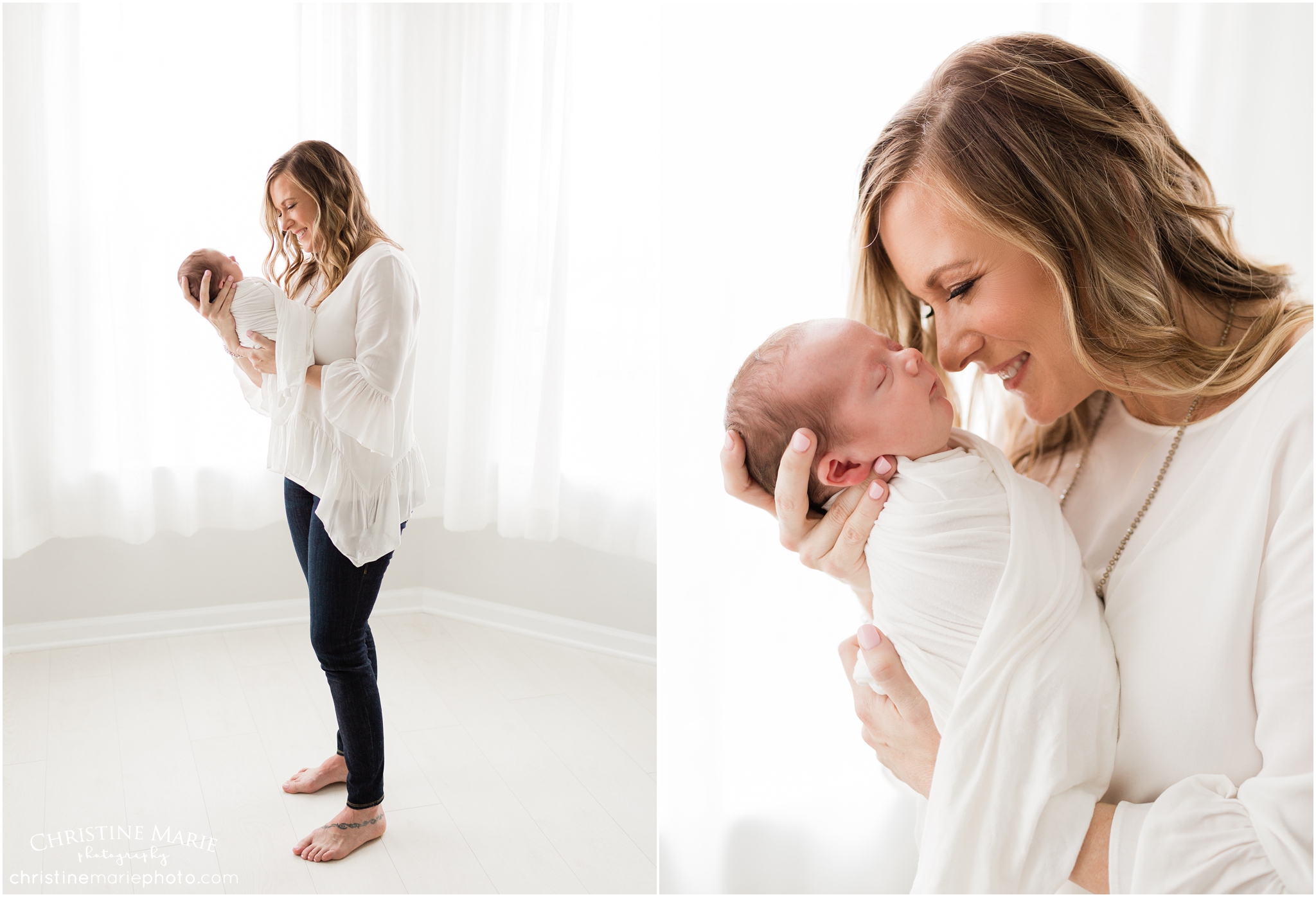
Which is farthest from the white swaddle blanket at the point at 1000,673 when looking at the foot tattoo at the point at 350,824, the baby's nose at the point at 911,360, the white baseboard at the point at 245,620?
the foot tattoo at the point at 350,824

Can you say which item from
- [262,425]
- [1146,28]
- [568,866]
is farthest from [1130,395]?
[568,866]

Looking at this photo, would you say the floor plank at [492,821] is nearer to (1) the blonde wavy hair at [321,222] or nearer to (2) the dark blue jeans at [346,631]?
(2) the dark blue jeans at [346,631]

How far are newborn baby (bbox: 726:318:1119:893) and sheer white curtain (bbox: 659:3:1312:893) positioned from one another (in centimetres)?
48

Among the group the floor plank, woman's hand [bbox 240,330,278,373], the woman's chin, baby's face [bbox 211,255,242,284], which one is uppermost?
baby's face [bbox 211,255,242,284]

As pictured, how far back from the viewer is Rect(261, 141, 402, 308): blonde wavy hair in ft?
3.46

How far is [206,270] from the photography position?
3.35ft

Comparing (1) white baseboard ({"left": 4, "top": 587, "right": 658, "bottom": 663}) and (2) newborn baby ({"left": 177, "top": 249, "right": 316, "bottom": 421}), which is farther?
(1) white baseboard ({"left": 4, "top": 587, "right": 658, "bottom": 663})

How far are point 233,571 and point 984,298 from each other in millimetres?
1228

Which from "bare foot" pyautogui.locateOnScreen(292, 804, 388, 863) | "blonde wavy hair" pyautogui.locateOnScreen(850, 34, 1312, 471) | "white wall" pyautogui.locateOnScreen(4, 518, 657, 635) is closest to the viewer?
A: "blonde wavy hair" pyautogui.locateOnScreen(850, 34, 1312, 471)

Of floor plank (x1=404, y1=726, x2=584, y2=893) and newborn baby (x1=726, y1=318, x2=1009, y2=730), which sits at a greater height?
newborn baby (x1=726, y1=318, x2=1009, y2=730)

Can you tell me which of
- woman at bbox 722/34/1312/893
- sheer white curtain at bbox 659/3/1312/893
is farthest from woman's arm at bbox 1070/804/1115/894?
sheer white curtain at bbox 659/3/1312/893

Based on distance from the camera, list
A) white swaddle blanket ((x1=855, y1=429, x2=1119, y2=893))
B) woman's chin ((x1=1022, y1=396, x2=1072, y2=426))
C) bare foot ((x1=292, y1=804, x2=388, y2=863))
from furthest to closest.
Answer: bare foot ((x1=292, y1=804, x2=388, y2=863)) < woman's chin ((x1=1022, y1=396, x2=1072, y2=426)) < white swaddle blanket ((x1=855, y1=429, x2=1119, y2=893))

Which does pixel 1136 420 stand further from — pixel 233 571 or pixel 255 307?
pixel 233 571

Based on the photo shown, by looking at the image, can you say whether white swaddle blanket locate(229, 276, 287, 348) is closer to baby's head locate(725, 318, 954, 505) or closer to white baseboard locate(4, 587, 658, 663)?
white baseboard locate(4, 587, 658, 663)
